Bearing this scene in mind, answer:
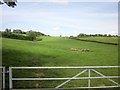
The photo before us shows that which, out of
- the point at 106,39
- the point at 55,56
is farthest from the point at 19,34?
the point at 106,39

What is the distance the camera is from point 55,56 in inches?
478

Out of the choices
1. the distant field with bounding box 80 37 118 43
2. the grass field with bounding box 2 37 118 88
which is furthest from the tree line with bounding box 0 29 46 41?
the distant field with bounding box 80 37 118 43

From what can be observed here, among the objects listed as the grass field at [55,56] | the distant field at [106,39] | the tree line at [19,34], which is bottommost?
the grass field at [55,56]

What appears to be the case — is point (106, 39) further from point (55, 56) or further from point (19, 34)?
point (19, 34)

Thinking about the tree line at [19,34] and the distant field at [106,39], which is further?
the distant field at [106,39]

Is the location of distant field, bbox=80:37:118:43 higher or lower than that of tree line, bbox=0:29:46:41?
lower

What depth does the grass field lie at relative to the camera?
476 inches

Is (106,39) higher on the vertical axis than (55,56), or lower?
higher

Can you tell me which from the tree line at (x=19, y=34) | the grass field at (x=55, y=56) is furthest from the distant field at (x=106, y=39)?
the tree line at (x=19, y=34)

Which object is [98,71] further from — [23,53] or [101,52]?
[23,53]

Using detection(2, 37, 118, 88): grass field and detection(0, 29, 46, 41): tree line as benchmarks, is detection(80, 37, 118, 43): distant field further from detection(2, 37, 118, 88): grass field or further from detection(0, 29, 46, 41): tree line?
detection(0, 29, 46, 41): tree line

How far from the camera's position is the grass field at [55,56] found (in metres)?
12.1

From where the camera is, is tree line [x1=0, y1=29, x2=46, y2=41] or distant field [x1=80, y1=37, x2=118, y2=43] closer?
Result: tree line [x1=0, y1=29, x2=46, y2=41]

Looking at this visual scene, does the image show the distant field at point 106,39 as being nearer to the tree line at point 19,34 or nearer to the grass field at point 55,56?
the grass field at point 55,56
